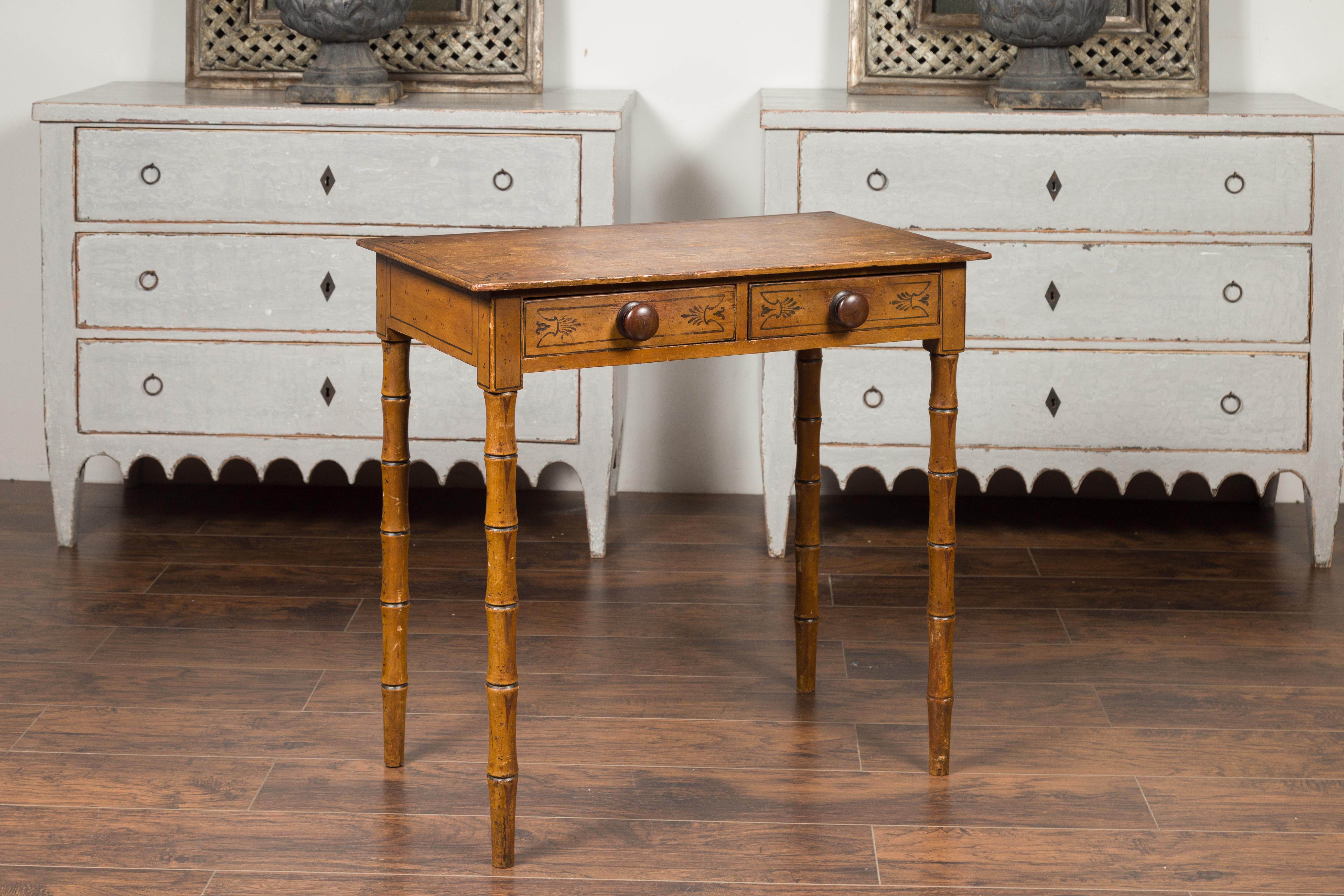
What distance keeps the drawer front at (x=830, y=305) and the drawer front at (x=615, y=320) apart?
5cm

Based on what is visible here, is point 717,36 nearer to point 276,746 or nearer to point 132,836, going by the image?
point 276,746

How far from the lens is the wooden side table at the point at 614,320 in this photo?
205cm

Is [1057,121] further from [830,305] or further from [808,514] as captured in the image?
[830,305]

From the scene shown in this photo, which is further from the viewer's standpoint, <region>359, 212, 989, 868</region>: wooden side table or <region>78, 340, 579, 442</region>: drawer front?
<region>78, 340, 579, 442</region>: drawer front

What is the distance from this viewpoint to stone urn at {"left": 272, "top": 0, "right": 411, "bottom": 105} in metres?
3.43

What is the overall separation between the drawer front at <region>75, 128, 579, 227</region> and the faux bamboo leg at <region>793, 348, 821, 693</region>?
3.07 ft

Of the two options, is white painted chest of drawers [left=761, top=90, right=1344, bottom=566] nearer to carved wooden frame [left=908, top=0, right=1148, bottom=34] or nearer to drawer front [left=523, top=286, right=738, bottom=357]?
carved wooden frame [left=908, top=0, right=1148, bottom=34]

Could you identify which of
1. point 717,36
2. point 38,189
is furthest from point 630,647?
point 38,189

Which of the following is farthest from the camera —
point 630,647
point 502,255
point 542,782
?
point 630,647

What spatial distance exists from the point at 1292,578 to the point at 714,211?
166cm

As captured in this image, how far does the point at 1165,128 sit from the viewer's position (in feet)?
11.0

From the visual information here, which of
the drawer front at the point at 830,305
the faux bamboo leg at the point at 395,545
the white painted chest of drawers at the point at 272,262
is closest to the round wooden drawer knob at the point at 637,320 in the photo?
the drawer front at the point at 830,305

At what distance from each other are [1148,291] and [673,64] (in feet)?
4.35

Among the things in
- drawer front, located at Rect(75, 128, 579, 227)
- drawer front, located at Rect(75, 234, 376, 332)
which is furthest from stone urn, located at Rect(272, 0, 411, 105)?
drawer front, located at Rect(75, 234, 376, 332)
